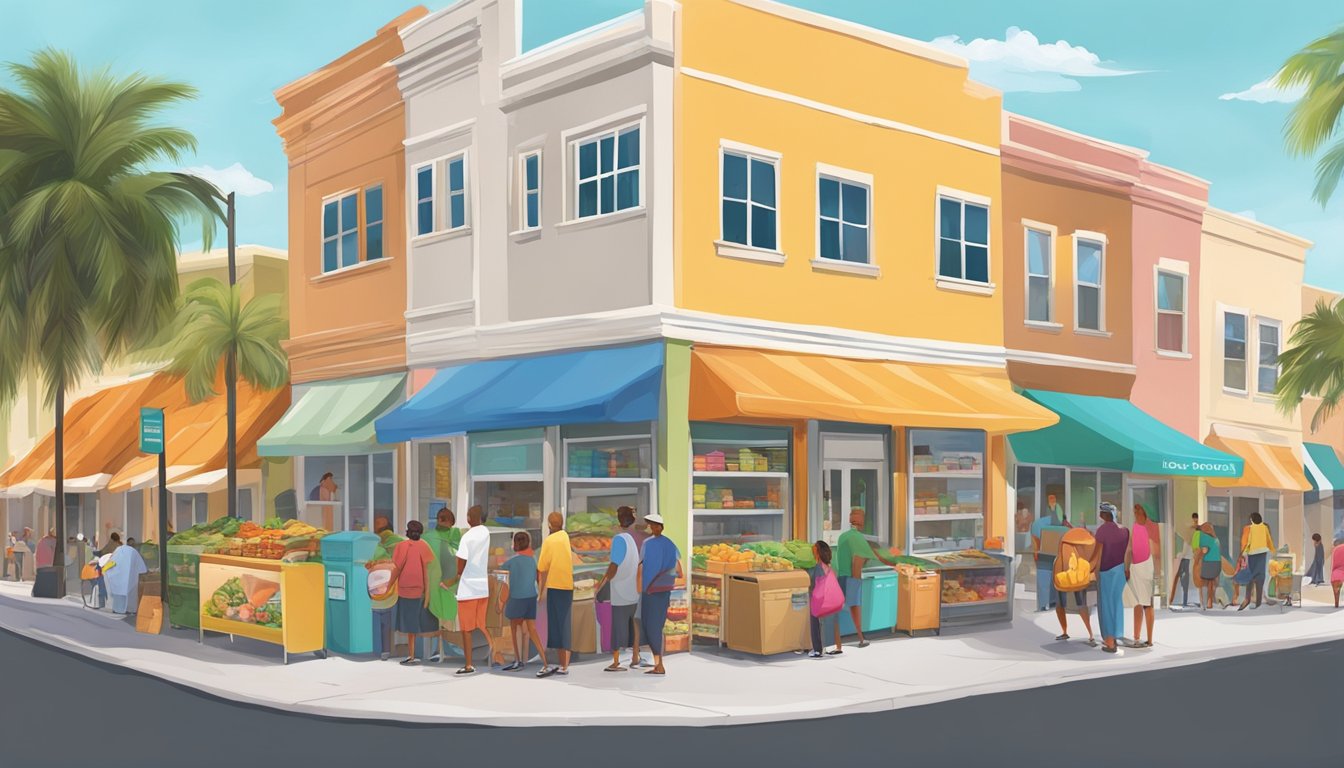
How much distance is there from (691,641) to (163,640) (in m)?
7.93

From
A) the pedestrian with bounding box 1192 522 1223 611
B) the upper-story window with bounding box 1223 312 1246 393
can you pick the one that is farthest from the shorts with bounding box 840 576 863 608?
the upper-story window with bounding box 1223 312 1246 393

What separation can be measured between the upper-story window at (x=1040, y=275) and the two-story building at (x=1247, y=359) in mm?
5428

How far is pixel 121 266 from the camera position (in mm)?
28156

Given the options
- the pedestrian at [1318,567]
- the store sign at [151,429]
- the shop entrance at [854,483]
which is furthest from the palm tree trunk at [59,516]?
the pedestrian at [1318,567]

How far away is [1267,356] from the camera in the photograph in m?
32.2

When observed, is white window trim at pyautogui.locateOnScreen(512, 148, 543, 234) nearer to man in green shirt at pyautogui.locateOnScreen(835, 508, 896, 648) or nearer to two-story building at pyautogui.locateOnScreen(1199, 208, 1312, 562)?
man in green shirt at pyautogui.locateOnScreen(835, 508, 896, 648)

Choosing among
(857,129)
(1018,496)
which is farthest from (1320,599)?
(857,129)

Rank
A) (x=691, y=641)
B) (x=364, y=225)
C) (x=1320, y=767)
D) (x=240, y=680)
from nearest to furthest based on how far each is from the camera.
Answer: (x=1320, y=767) < (x=240, y=680) < (x=691, y=641) < (x=364, y=225)

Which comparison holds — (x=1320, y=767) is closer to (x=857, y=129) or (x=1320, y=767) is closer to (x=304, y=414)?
(x=857, y=129)

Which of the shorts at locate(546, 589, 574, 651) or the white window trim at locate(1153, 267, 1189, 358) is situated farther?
the white window trim at locate(1153, 267, 1189, 358)

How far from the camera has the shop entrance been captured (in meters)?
21.4

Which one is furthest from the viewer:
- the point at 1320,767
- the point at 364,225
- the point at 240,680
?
the point at 364,225

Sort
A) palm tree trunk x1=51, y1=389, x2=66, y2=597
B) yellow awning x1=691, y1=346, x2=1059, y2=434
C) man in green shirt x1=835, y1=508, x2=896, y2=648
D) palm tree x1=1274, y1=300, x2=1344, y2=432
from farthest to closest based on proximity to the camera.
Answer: palm tree x1=1274, y1=300, x2=1344, y2=432
palm tree trunk x1=51, y1=389, x2=66, y2=597
yellow awning x1=691, y1=346, x2=1059, y2=434
man in green shirt x1=835, y1=508, x2=896, y2=648

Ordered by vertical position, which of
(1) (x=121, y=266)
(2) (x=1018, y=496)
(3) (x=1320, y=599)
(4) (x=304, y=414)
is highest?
(1) (x=121, y=266)
